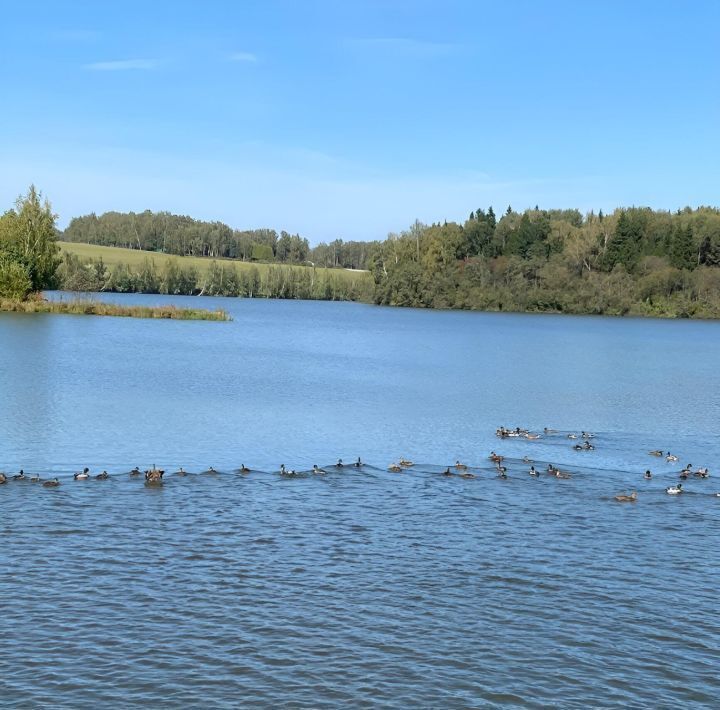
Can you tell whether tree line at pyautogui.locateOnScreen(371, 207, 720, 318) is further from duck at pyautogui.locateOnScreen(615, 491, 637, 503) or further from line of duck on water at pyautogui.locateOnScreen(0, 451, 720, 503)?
duck at pyautogui.locateOnScreen(615, 491, 637, 503)

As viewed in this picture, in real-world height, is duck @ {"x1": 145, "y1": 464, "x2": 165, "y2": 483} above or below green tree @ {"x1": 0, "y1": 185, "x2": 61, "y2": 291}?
below

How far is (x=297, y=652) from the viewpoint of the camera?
1536 cm

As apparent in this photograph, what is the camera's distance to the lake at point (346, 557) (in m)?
14.6

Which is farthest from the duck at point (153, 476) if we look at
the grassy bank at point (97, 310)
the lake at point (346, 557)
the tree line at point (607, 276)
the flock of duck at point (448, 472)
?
the tree line at point (607, 276)

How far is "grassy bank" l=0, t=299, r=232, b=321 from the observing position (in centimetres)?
10069

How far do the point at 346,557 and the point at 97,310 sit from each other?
92605 millimetres

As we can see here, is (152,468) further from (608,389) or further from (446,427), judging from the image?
(608,389)

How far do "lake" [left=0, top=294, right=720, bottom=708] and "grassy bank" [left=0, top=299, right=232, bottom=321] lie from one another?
56.6 meters

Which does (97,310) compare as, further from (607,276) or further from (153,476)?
(607,276)

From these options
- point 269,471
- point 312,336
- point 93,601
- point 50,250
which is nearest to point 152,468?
point 269,471

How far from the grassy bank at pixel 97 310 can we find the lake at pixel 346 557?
5664 centimetres

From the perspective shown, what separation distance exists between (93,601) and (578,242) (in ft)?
603

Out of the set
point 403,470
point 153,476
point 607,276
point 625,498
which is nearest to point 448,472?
point 403,470

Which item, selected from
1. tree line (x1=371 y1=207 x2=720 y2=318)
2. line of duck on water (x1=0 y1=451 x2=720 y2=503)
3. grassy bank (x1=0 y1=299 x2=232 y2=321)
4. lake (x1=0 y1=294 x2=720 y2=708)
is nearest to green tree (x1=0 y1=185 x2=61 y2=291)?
grassy bank (x1=0 y1=299 x2=232 y2=321)
